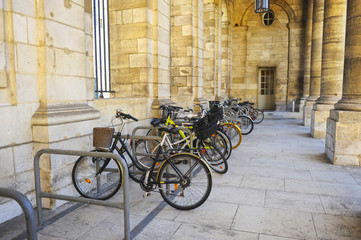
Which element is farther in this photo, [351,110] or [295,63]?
[295,63]

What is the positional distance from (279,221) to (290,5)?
15.9m

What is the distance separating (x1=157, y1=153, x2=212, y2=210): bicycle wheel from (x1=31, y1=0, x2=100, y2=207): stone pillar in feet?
4.10

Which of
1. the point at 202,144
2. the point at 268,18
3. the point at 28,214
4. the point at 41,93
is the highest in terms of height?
the point at 268,18

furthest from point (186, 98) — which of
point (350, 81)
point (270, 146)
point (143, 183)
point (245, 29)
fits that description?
point (245, 29)

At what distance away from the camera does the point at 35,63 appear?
3633mm

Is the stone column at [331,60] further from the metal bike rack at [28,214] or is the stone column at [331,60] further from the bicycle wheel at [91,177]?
the metal bike rack at [28,214]

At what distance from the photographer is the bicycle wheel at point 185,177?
3525 mm

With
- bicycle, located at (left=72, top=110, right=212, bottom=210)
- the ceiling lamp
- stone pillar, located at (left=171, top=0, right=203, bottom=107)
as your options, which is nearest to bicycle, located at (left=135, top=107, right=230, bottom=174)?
bicycle, located at (left=72, top=110, right=212, bottom=210)

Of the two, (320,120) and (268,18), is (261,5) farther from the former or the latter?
(268,18)

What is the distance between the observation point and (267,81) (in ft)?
58.6

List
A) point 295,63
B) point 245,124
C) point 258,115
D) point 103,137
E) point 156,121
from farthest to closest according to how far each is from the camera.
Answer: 1. point 295,63
2. point 258,115
3. point 245,124
4. point 156,121
5. point 103,137

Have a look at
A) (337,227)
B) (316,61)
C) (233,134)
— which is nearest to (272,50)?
(316,61)

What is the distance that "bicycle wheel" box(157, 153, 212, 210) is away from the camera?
11.6 feet

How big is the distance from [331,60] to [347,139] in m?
3.62
